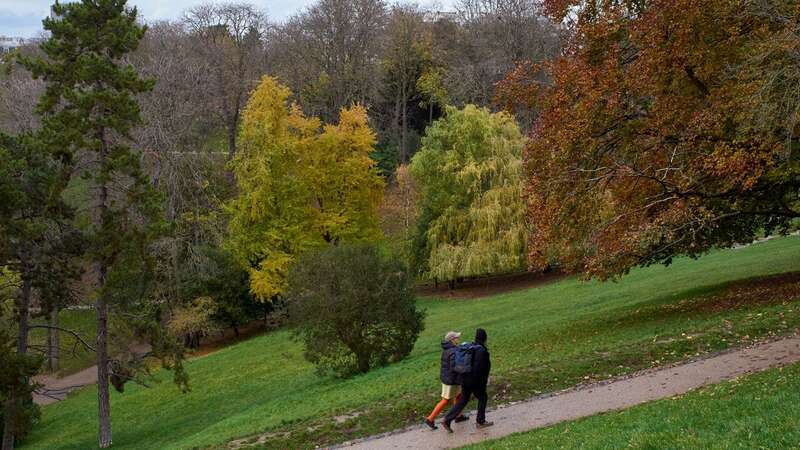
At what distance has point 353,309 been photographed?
21.3 metres

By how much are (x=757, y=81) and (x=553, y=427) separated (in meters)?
7.39

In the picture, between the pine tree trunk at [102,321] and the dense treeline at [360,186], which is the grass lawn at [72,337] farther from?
the pine tree trunk at [102,321]

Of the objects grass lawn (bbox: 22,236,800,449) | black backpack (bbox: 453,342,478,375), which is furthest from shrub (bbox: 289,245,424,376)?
black backpack (bbox: 453,342,478,375)

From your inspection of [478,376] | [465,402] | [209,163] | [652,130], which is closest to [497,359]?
[465,402]

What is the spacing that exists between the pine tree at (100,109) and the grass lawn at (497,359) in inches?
205

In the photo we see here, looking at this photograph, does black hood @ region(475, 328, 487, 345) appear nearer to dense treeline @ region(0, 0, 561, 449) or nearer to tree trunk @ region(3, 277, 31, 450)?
dense treeline @ region(0, 0, 561, 449)

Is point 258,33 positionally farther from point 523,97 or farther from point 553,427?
point 553,427

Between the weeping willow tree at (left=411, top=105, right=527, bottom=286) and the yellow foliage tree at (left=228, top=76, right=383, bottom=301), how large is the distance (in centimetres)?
361

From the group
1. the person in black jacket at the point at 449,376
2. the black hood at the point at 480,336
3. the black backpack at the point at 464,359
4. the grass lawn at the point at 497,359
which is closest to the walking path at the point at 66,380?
the grass lawn at the point at 497,359

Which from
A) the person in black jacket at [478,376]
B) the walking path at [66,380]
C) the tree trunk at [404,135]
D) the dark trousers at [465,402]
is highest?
the tree trunk at [404,135]

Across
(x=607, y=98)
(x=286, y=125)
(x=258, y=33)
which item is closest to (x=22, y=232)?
(x=607, y=98)

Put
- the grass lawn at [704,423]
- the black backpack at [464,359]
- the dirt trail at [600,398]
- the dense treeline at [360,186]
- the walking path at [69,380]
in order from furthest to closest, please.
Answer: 1. the walking path at [69,380]
2. the dense treeline at [360,186]
3. the dirt trail at [600,398]
4. the black backpack at [464,359]
5. the grass lawn at [704,423]

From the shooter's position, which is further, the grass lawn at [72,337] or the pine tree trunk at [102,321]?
the grass lawn at [72,337]

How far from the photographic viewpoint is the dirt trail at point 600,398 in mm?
11922
